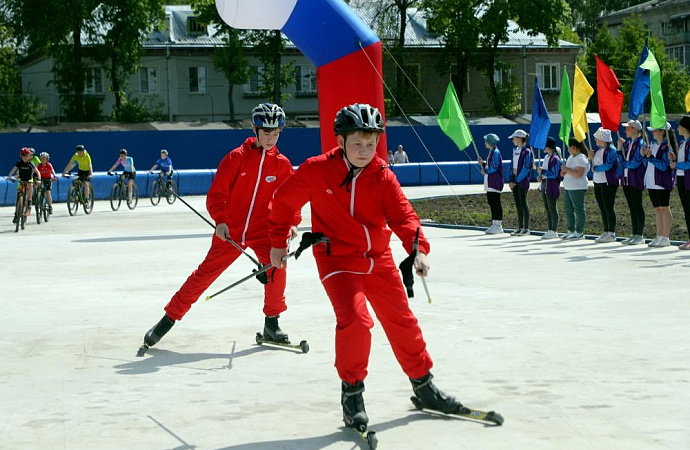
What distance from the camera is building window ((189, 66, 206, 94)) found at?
195 feet

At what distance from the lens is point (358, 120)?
586 centimetres

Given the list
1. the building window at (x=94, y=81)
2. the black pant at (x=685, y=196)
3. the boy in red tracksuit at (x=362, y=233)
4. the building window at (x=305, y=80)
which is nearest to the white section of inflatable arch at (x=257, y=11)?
the black pant at (x=685, y=196)

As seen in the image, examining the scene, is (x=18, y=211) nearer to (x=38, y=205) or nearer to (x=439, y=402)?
(x=38, y=205)

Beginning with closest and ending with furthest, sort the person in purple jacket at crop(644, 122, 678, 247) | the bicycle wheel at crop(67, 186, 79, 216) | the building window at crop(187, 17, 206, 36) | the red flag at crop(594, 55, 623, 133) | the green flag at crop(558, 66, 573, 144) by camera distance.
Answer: the person in purple jacket at crop(644, 122, 678, 247) → the red flag at crop(594, 55, 623, 133) → the green flag at crop(558, 66, 573, 144) → the bicycle wheel at crop(67, 186, 79, 216) → the building window at crop(187, 17, 206, 36)

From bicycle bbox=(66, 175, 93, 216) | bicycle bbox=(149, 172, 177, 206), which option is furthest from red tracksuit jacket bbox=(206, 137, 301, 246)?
bicycle bbox=(149, 172, 177, 206)

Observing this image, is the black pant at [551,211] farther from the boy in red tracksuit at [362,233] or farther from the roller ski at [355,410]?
the roller ski at [355,410]

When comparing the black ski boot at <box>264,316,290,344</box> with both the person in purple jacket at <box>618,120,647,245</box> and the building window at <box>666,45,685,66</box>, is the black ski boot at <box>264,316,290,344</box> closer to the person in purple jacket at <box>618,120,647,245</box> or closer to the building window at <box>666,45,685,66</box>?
the person in purple jacket at <box>618,120,647,245</box>

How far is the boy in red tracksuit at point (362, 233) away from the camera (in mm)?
5879

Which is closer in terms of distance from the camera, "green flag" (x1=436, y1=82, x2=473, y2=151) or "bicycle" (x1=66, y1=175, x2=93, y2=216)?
"green flag" (x1=436, y1=82, x2=473, y2=151)

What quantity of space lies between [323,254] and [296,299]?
5.32m

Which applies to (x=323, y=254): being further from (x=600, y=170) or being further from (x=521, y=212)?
(x=521, y=212)

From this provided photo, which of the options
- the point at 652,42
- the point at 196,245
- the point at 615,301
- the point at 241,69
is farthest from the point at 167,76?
the point at 615,301

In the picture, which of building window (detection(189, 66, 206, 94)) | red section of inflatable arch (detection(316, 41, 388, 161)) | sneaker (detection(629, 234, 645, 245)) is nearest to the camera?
red section of inflatable arch (detection(316, 41, 388, 161))

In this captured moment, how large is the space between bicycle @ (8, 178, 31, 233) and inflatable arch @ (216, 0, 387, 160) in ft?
31.2
